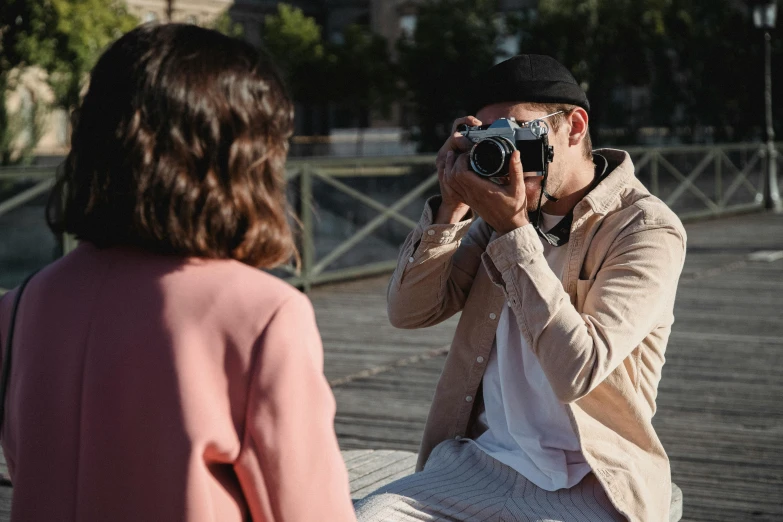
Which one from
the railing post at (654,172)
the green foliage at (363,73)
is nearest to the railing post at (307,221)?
the railing post at (654,172)

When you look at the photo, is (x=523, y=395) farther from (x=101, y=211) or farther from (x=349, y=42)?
(x=349, y=42)

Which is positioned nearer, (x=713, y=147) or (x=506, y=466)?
(x=506, y=466)

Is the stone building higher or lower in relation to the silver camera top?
lower

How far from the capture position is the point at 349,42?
5453 centimetres

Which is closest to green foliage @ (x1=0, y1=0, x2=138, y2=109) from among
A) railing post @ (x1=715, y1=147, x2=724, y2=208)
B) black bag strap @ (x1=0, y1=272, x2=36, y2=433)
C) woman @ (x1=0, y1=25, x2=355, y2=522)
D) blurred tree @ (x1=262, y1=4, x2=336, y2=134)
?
blurred tree @ (x1=262, y1=4, x2=336, y2=134)

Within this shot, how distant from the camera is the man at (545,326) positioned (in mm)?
2213

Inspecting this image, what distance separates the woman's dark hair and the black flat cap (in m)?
1.07

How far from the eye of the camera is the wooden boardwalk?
4.32 meters

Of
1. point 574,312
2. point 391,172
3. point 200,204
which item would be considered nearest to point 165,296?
point 200,204

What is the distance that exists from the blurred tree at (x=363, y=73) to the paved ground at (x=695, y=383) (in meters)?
44.5

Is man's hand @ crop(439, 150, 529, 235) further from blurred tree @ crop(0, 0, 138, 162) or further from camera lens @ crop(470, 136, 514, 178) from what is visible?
blurred tree @ crop(0, 0, 138, 162)

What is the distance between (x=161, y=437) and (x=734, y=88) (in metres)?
34.7

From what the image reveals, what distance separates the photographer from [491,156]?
230cm

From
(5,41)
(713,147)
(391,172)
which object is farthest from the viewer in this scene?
(5,41)
